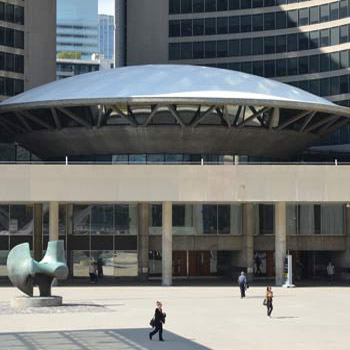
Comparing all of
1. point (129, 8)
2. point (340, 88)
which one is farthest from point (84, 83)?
point (129, 8)

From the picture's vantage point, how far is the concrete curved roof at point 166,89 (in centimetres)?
5678

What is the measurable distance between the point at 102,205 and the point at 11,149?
20.1 m

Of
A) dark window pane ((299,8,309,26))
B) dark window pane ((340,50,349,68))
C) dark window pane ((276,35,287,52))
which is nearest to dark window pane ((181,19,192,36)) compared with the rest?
dark window pane ((276,35,287,52))

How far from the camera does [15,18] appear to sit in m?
84.1

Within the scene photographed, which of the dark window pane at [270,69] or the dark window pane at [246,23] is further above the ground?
the dark window pane at [246,23]

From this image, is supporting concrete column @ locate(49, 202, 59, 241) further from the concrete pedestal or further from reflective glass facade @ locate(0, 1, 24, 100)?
reflective glass facade @ locate(0, 1, 24, 100)

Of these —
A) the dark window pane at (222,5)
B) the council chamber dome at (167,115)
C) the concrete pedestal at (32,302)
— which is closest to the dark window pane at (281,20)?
the dark window pane at (222,5)

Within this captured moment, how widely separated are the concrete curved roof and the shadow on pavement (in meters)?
31.2

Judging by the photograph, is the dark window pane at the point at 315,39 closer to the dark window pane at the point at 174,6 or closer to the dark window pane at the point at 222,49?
the dark window pane at the point at 222,49

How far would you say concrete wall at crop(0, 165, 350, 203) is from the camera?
47688mm

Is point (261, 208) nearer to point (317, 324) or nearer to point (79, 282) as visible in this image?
point (79, 282)

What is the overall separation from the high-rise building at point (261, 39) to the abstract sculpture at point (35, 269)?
1986 inches

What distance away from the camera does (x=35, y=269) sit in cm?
3544

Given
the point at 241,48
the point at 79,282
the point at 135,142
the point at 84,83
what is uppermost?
the point at 241,48
